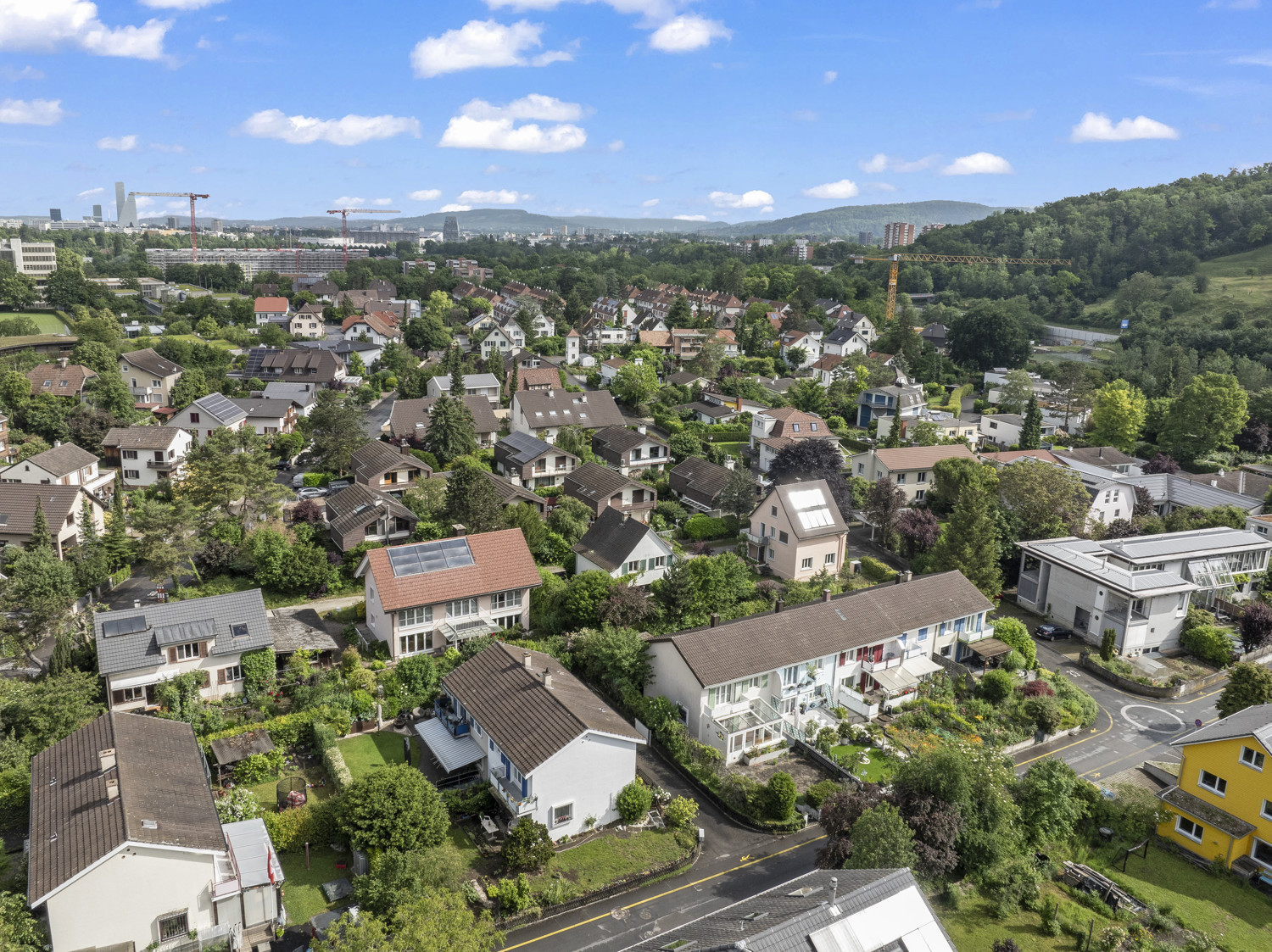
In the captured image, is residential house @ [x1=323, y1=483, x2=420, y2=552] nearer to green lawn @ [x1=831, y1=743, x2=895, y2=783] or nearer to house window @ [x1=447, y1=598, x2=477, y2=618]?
house window @ [x1=447, y1=598, x2=477, y2=618]

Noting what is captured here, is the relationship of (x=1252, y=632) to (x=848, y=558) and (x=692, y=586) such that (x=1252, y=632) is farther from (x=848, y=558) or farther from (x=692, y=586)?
(x=692, y=586)

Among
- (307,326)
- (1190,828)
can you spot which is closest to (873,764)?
(1190,828)

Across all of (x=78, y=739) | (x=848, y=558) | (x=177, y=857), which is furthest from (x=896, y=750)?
(x=78, y=739)

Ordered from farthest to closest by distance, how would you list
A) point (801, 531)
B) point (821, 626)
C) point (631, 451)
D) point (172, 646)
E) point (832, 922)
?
point (631, 451) < point (801, 531) < point (821, 626) < point (172, 646) < point (832, 922)

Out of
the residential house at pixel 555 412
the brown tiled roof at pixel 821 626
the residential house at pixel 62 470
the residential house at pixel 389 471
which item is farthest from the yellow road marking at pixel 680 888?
the residential house at pixel 555 412

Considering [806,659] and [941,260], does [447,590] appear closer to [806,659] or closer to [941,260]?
[806,659]

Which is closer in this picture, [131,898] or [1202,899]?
[131,898]

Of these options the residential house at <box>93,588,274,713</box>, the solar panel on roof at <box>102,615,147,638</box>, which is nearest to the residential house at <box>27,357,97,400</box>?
the solar panel on roof at <box>102,615,147,638</box>
